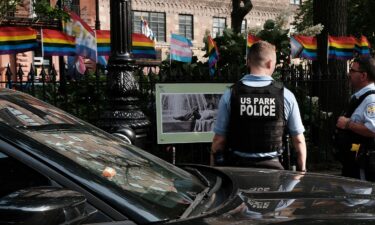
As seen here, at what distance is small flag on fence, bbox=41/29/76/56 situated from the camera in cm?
825

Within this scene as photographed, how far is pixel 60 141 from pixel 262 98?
1.73 metres

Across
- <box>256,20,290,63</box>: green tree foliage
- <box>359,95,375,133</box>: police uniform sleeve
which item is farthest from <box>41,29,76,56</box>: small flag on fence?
<box>359,95,375,133</box>: police uniform sleeve

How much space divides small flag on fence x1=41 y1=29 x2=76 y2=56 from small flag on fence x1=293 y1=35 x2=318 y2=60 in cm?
427

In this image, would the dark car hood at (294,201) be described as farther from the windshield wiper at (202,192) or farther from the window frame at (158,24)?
the window frame at (158,24)

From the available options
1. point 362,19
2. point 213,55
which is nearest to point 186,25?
point 362,19

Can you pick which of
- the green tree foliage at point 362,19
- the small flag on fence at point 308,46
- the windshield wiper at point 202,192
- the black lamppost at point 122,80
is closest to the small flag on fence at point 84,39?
the black lamppost at point 122,80

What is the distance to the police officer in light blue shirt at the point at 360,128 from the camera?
4.04 meters

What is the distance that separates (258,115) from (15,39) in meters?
5.47

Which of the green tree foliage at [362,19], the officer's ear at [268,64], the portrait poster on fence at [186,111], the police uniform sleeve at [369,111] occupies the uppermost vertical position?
the green tree foliage at [362,19]

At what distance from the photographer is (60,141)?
2.21 metres

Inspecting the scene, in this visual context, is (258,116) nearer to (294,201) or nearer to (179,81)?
(294,201)

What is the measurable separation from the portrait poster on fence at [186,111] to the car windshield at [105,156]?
159 inches

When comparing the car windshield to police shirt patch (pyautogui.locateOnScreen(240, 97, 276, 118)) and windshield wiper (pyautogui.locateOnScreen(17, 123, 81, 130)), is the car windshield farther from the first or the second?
police shirt patch (pyautogui.locateOnScreen(240, 97, 276, 118))

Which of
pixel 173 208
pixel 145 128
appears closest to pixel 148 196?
pixel 173 208
